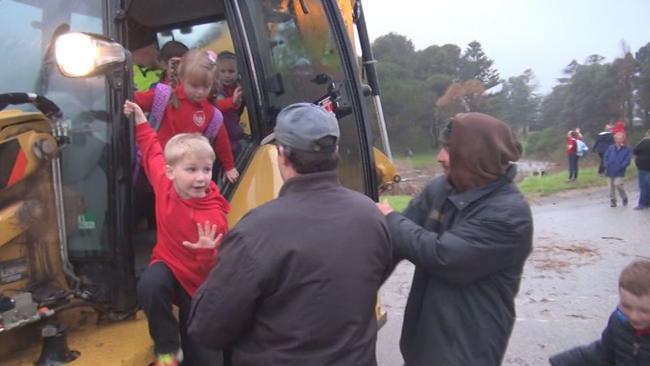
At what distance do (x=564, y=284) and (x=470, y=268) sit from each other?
176 inches

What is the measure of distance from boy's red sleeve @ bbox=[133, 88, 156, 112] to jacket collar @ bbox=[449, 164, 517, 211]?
1492 mm

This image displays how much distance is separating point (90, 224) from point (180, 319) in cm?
53

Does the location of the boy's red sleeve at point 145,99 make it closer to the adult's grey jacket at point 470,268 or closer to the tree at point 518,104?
the adult's grey jacket at point 470,268

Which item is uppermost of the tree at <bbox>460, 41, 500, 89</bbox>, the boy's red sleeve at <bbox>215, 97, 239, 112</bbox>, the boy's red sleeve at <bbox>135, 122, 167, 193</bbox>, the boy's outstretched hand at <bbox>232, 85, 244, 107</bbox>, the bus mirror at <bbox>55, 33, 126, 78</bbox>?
the tree at <bbox>460, 41, 500, 89</bbox>

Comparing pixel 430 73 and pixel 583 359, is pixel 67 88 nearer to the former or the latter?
pixel 583 359

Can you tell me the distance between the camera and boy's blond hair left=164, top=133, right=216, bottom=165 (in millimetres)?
2172

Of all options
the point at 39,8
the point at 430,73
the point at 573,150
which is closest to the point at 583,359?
A: the point at 39,8

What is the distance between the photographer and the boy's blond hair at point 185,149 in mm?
2172

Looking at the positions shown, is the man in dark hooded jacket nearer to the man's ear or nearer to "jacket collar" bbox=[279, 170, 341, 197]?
"jacket collar" bbox=[279, 170, 341, 197]

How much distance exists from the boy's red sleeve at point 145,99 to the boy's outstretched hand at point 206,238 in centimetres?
79

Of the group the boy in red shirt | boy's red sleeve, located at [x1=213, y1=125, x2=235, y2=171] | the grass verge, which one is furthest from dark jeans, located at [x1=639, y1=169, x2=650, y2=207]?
boy's red sleeve, located at [x1=213, y1=125, x2=235, y2=171]

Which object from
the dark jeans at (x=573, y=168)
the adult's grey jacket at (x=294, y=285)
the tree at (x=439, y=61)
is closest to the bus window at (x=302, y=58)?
the adult's grey jacket at (x=294, y=285)

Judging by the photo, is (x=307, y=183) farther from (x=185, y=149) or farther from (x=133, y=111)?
(x=133, y=111)

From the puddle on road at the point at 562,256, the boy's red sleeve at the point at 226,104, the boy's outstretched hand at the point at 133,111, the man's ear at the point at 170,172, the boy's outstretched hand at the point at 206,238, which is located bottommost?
the puddle on road at the point at 562,256
